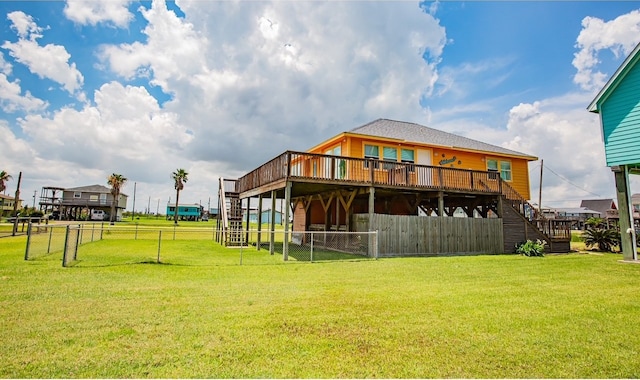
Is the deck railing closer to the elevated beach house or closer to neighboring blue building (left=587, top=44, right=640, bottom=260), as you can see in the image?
the elevated beach house

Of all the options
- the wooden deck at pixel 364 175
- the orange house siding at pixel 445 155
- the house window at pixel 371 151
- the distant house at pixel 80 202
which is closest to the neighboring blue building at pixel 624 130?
the wooden deck at pixel 364 175

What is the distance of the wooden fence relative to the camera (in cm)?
1363

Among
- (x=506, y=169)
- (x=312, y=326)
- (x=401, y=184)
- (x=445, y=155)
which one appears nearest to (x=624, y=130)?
(x=401, y=184)

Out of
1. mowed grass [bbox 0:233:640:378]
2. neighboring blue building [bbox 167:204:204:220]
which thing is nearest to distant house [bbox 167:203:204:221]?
neighboring blue building [bbox 167:204:204:220]

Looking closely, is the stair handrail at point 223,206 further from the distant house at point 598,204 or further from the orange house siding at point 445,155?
the distant house at point 598,204

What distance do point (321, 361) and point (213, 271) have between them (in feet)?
21.2

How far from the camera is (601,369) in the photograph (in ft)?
10.8

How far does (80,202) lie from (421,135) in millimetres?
57756

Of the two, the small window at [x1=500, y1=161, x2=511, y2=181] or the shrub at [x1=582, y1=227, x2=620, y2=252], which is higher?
the small window at [x1=500, y1=161, x2=511, y2=181]

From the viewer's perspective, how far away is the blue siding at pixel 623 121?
11617 mm

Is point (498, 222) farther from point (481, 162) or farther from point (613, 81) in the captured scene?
point (613, 81)

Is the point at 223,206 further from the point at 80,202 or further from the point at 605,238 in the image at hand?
the point at 80,202

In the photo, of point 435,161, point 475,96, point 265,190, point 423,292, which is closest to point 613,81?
point 475,96

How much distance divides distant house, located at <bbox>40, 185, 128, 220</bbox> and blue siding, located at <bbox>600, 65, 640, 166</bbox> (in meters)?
59.1
